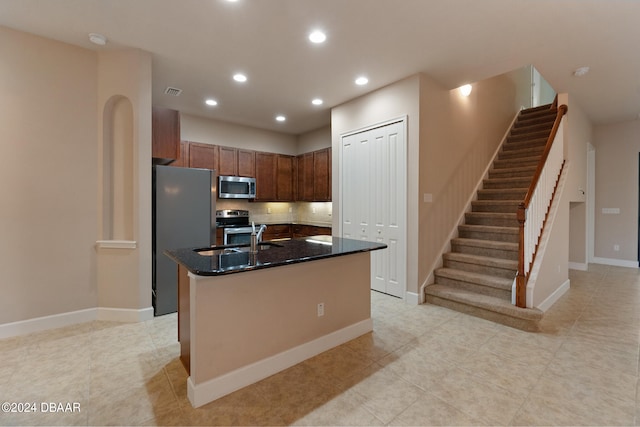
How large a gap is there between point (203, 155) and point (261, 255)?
3.91 meters

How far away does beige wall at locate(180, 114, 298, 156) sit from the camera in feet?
17.7

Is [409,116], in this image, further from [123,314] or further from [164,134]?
[123,314]

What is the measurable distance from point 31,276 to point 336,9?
12.5 ft

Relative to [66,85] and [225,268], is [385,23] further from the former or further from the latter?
[66,85]

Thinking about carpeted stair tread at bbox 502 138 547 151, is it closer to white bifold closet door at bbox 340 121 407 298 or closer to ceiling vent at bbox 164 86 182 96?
white bifold closet door at bbox 340 121 407 298

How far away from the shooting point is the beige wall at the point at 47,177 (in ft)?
9.14

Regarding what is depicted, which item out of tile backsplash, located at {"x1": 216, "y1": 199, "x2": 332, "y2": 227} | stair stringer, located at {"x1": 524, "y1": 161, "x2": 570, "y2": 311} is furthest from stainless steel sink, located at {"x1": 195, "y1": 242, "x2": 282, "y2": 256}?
tile backsplash, located at {"x1": 216, "y1": 199, "x2": 332, "y2": 227}

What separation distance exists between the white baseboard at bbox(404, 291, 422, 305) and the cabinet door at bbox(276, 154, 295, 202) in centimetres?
355

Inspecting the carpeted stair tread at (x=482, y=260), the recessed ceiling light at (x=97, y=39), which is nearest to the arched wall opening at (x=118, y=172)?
the recessed ceiling light at (x=97, y=39)

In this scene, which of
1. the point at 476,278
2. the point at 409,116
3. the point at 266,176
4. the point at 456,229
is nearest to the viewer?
the point at 476,278

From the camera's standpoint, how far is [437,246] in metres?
4.03

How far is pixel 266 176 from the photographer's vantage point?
20.4ft

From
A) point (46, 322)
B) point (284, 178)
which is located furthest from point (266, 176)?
point (46, 322)

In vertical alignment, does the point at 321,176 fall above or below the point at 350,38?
below
